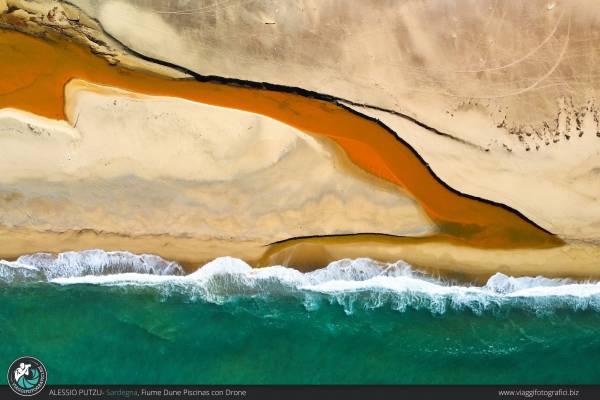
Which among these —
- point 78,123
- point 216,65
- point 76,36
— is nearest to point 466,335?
point 216,65

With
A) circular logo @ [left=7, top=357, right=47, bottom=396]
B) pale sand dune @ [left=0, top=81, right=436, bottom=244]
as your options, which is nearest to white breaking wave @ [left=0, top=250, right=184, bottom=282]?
pale sand dune @ [left=0, top=81, right=436, bottom=244]

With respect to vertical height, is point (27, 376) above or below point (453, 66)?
below

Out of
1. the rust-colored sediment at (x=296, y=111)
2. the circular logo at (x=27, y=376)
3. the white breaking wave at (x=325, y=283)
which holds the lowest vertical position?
the circular logo at (x=27, y=376)

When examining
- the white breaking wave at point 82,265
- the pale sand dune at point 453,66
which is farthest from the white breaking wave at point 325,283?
the pale sand dune at point 453,66

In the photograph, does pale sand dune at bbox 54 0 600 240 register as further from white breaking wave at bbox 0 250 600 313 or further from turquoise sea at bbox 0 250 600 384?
turquoise sea at bbox 0 250 600 384

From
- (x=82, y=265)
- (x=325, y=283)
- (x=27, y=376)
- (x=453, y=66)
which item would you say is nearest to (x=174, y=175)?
(x=82, y=265)

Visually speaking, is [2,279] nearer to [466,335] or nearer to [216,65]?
[216,65]

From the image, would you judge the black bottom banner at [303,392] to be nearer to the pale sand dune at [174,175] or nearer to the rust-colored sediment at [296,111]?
the rust-colored sediment at [296,111]

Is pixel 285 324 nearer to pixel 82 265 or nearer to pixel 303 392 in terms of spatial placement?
pixel 303 392
